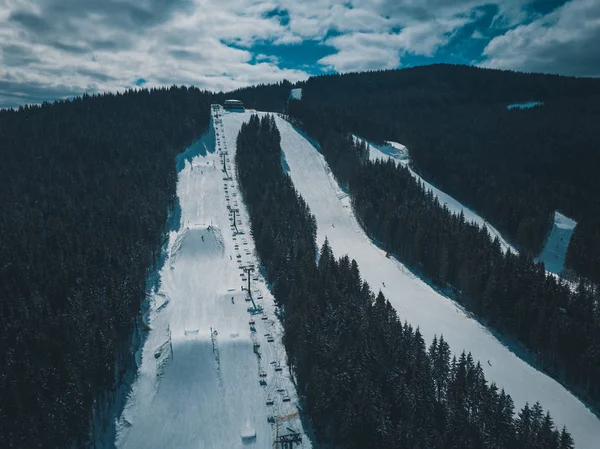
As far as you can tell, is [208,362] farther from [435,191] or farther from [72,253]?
[435,191]

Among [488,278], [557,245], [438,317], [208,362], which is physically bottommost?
[208,362]

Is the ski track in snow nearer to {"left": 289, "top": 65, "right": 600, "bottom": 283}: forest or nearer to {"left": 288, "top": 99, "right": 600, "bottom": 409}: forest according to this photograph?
{"left": 289, "top": 65, "right": 600, "bottom": 283}: forest

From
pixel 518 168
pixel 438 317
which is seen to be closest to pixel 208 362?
pixel 438 317

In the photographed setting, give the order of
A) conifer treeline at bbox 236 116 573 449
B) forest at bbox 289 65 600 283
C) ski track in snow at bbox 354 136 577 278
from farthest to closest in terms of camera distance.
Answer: forest at bbox 289 65 600 283 < ski track in snow at bbox 354 136 577 278 < conifer treeline at bbox 236 116 573 449

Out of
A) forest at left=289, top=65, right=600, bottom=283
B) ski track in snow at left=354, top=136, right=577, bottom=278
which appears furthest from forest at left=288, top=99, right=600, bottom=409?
forest at left=289, top=65, right=600, bottom=283

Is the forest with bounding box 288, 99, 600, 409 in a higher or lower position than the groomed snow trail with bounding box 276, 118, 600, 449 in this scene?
higher

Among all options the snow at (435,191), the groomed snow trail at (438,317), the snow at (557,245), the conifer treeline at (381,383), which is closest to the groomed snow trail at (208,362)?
the conifer treeline at (381,383)

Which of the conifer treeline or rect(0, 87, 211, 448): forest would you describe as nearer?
the conifer treeline
